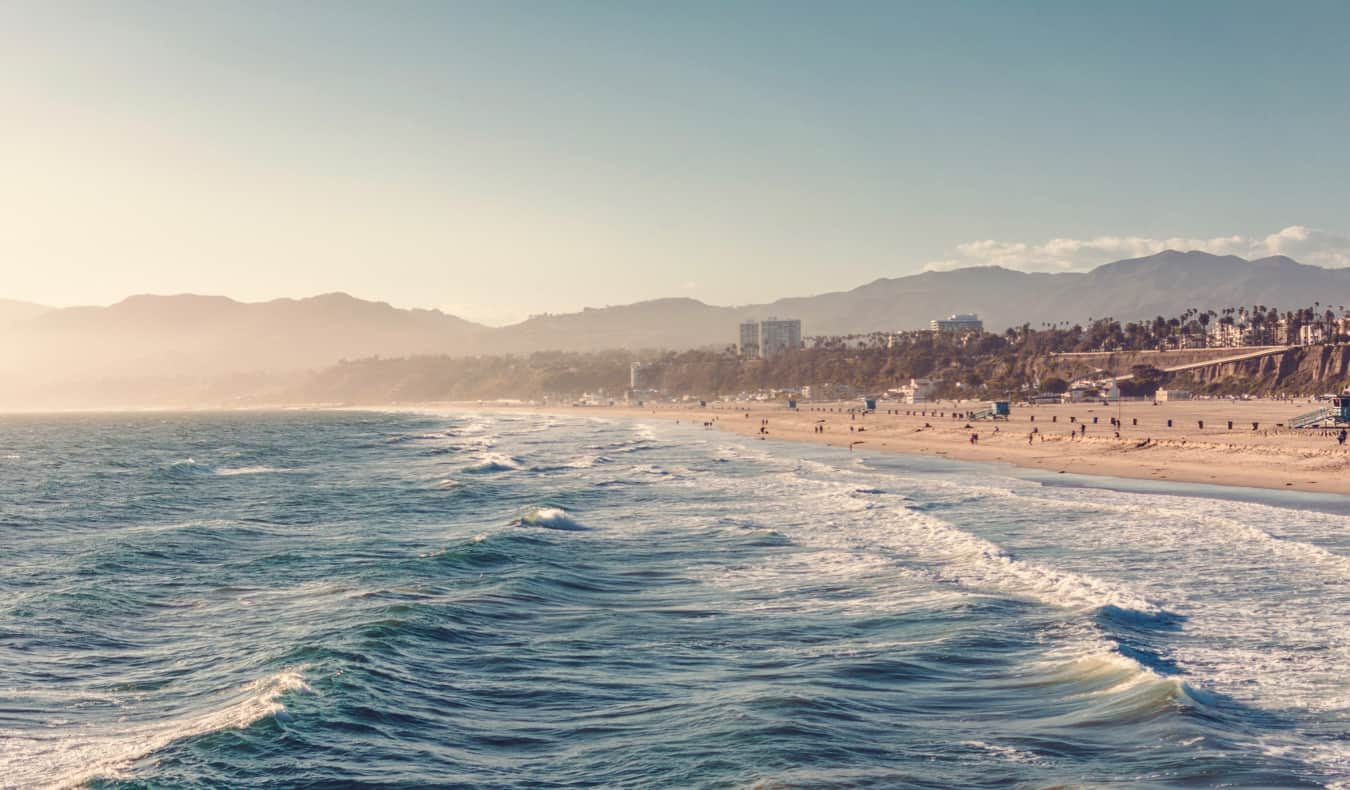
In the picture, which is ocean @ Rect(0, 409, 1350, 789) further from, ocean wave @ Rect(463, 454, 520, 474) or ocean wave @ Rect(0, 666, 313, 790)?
ocean wave @ Rect(463, 454, 520, 474)

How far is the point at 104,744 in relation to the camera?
12695 millimetres

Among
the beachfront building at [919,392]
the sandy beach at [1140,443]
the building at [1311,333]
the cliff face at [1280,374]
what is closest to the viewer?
the sandy beach at [1140,443]

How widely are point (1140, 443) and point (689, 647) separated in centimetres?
5272

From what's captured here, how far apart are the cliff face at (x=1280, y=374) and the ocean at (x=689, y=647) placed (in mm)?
117015

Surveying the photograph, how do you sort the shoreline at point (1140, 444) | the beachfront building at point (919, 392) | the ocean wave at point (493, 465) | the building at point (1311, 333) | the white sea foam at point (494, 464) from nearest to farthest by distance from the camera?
the shoreline at point (1140, 444)
the ocean wave at point (493, 465)
the white sea foam at point (494, 464)
the building at point (1311, 333)
the beachfront building at point (919, 392)

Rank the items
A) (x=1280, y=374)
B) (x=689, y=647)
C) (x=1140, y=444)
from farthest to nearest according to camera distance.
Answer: (x=1280, y=374) → (x=1140, y=444) → (x=689, y=647)

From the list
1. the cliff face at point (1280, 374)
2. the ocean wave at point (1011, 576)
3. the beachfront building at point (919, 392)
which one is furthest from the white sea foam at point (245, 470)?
the beachfront building at point (919, 392)

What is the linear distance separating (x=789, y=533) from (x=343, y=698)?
18.5 metres

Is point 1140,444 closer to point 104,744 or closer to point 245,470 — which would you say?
point 245,470

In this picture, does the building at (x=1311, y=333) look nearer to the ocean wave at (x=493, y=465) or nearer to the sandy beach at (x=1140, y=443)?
the sandy beach at (x=1140, y=443)

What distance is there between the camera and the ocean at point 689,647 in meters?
12.0

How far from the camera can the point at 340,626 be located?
18.8m

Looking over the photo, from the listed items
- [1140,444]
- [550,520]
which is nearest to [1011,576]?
[550,520]

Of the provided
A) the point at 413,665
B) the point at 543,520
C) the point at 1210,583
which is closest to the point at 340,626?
the point at 413,665
